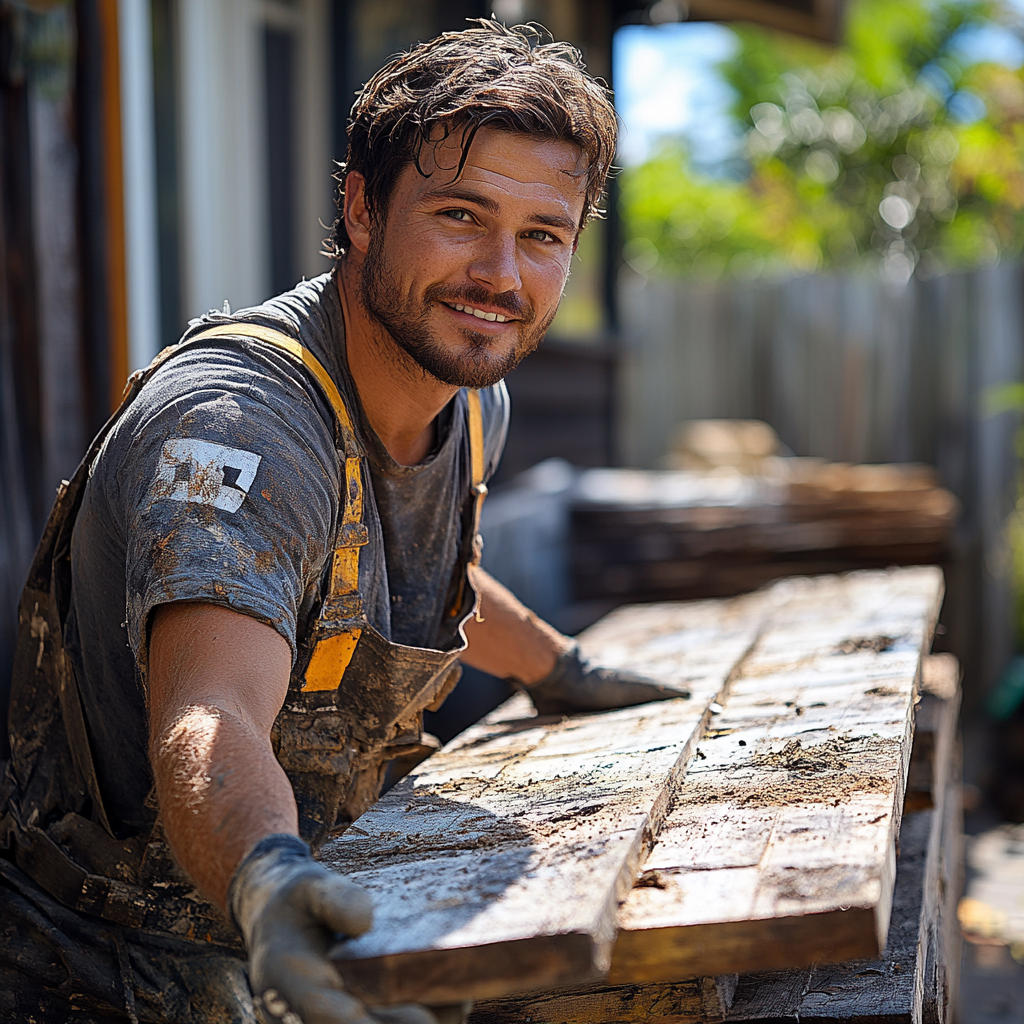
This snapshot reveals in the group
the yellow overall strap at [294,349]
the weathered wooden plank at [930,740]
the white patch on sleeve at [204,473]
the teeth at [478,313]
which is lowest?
the weathered wooden plank at [930,740]

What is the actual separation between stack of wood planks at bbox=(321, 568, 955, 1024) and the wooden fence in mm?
4810

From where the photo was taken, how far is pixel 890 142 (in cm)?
1766

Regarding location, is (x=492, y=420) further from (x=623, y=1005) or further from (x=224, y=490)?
(x=623, y=1005)

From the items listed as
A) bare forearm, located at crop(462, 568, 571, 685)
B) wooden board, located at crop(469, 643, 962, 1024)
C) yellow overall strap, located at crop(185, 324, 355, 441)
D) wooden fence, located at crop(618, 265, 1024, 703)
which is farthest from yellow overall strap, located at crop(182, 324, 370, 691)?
wooden fence, located at crop(618, 265, 1024, 703)

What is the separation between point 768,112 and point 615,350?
1273 cm

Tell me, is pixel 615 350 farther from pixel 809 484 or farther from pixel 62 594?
pixel 62 594

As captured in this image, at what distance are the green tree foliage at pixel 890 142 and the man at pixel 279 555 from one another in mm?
15837

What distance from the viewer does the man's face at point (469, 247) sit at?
1.92 meters

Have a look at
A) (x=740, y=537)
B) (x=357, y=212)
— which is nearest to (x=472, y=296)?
(x=357, y=212)

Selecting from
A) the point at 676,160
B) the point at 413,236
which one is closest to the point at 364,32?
the point at 413,236

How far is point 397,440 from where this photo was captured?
83.5 inches

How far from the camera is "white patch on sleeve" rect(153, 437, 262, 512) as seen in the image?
5.00 feet

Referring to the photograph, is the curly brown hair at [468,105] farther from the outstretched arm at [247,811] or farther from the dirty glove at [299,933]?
the dirty glove at [299,933]

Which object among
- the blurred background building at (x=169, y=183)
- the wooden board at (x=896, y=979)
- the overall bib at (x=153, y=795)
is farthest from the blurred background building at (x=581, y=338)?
the wooden board at (x=896, y=979)
